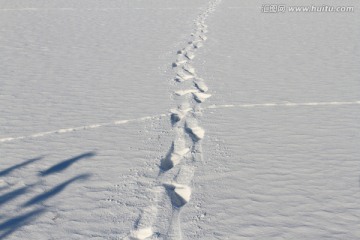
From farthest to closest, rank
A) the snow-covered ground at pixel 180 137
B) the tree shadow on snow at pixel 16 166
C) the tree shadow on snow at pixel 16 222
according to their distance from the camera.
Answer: the tree shadow on snow at pixel 16 166 → the snow-covered ground at pixel 180 137 → the tree shadow on snow at pixel 16 222

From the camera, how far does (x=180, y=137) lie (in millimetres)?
5910

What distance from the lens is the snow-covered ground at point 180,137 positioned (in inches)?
167

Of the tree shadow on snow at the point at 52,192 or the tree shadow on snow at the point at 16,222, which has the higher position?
the tree shadow on snow at the point at 52,192

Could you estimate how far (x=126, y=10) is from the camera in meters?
15.9

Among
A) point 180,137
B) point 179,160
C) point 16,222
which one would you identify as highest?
point 180,137

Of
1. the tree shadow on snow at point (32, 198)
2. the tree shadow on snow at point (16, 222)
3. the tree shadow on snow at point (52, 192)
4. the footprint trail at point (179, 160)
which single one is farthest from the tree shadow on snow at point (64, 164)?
the footprint trail at point (179, 160)

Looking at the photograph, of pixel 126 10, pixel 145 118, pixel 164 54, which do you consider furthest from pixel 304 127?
pixel 126 10

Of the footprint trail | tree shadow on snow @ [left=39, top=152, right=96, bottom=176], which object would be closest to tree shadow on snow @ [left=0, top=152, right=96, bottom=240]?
tree shadow on snow @ [left=39, top=152, right=96, bottom=176]

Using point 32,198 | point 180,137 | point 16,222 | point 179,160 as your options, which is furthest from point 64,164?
point 180,137

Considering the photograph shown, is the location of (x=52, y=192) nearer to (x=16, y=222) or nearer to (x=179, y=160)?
(x=16, y=222)

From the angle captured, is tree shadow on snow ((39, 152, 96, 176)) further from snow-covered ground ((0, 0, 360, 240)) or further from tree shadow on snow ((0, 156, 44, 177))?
tree shadow on snow ((0, 156, 44, 177))

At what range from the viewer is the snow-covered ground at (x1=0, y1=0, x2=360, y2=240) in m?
4.24

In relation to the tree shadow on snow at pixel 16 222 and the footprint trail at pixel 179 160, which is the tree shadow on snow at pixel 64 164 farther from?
the footprint trail at pixel 179 160

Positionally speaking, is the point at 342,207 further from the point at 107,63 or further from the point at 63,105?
the point at 107,63
